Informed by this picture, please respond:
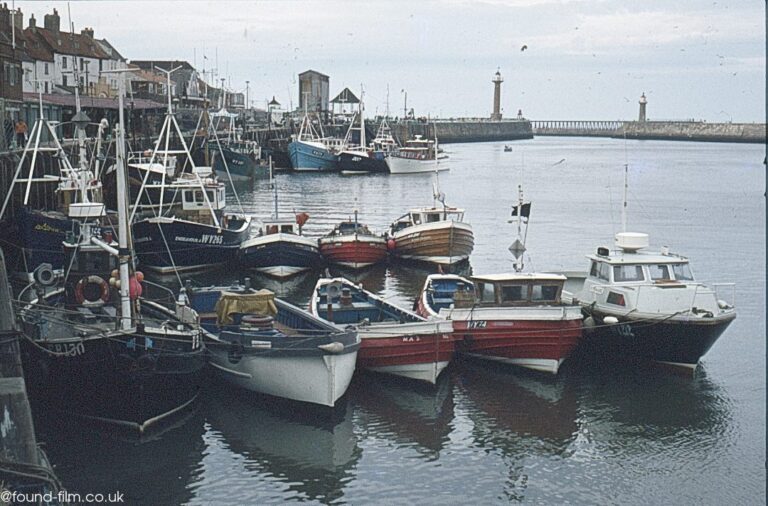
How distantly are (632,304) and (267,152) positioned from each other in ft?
275

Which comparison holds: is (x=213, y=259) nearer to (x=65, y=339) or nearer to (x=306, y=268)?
(x=306, y=268)

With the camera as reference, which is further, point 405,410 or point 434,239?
point 434,239

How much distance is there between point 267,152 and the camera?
105 m

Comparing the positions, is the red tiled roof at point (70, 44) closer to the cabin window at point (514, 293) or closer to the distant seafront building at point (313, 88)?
the cabin window at point (514, 293)

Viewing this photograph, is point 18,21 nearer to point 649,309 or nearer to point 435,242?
point 435,242

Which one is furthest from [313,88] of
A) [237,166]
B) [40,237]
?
[40,237]

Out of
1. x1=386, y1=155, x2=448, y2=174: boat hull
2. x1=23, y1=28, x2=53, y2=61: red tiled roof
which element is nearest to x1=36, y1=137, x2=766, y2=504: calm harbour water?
x1=23, y1=28, x2=53, y2=61: red tiled roof

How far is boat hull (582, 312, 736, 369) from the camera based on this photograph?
23234 millimetres

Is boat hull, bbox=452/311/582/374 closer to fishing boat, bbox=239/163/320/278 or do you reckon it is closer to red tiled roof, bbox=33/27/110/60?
fishing boat, bbox=239/163/320/278

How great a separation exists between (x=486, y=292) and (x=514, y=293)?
807 mm

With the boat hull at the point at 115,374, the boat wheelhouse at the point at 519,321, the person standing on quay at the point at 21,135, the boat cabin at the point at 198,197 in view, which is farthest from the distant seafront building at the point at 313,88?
the boat hull at the point at 115,374

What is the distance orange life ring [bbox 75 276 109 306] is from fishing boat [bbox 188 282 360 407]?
7.76ft

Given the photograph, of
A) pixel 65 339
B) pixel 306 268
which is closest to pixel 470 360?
pixel 65 339

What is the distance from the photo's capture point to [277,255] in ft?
121
